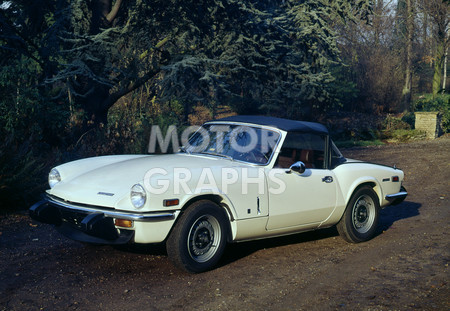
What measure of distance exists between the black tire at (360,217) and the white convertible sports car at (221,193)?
0.05ft

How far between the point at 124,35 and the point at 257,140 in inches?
370

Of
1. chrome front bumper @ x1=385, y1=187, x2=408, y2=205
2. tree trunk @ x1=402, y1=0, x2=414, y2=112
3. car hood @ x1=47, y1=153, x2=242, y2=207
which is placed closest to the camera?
car hood @ x1=47, y1=153, x2=242, y2=207

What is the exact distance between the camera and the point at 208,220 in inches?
206

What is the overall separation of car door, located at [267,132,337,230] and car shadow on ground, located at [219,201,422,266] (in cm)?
61

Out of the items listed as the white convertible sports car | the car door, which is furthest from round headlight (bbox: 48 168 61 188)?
the car door

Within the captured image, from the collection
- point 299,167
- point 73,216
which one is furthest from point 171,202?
point 299,167

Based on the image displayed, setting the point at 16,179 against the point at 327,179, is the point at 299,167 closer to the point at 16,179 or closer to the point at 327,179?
the point at 327,179

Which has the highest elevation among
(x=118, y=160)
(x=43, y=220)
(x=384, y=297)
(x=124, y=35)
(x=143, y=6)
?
(x=143, y=6)

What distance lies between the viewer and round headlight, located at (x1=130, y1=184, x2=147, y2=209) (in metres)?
4.84

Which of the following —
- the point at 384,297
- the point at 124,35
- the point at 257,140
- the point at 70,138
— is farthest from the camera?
the point at 124,35

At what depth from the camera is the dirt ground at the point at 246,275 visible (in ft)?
14.7

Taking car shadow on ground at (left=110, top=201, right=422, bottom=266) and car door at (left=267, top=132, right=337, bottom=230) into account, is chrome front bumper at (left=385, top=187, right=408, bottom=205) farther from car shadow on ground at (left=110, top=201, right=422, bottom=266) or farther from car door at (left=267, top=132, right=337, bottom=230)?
car door at (left=267, top=132, right=337, bottom=230)

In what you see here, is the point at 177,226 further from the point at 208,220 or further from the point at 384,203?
the point at 384,203

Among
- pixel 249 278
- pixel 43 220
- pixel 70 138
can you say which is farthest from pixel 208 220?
pixel 70 138
